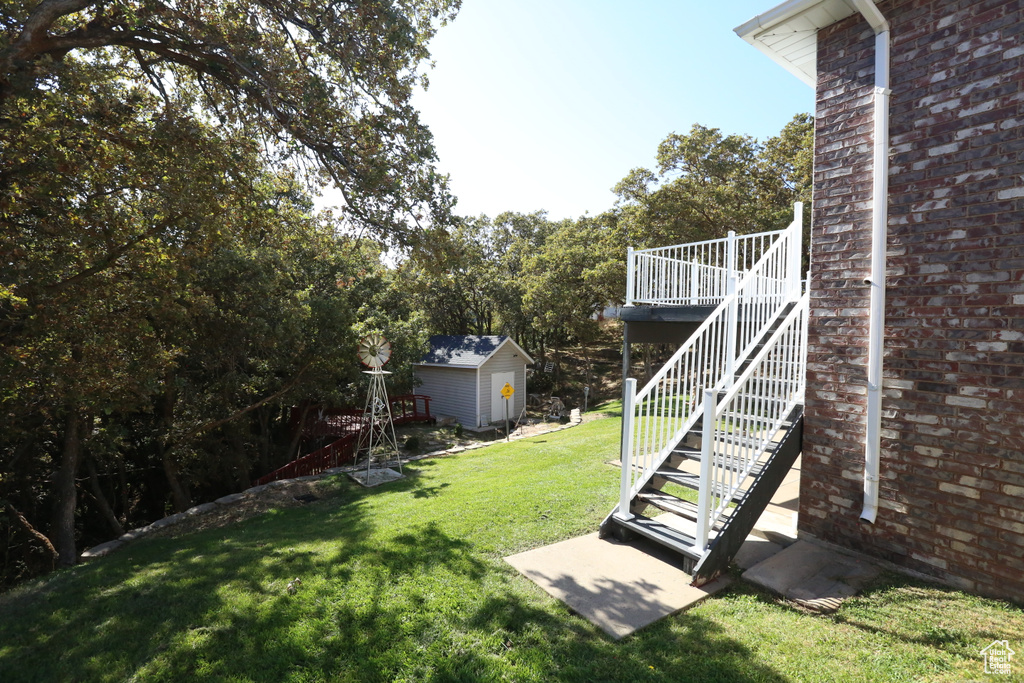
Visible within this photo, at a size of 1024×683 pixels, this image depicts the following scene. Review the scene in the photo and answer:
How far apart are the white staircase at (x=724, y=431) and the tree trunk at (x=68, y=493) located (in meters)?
8.45

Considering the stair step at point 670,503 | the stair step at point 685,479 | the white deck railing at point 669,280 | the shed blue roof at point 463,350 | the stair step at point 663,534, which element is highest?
the white deck railing at point 669,280

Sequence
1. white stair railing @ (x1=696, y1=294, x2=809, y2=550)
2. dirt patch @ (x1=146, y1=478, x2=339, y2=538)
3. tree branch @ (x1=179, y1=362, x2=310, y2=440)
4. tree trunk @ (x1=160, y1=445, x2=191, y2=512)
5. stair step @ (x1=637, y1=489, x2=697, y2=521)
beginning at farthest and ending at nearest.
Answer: tree trunk @ (x1=160, y1=445, x2=191, y2=512) → tree branch @ (x1=179, y1=362, x2=310, y2=440) → dirt patch @ (x1=146, y1=478, x2=339, y2=538) → stair step @ (x1=637, y1=489, x2=697, y2=521) → white stair railing @ (x1=696, y1=294, x2=809, y2=550)

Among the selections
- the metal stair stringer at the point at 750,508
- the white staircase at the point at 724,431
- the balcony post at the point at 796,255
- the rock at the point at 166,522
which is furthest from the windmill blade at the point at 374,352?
the metal stair stringer at the point at 750,508

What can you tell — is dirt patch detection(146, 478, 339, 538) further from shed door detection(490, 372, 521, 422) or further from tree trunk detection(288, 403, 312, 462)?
shed door detection(490, 372, 521, 422)

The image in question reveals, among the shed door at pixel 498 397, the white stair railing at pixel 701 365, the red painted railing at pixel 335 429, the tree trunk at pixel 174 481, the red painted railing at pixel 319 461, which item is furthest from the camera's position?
the shed door at pixel 498 397

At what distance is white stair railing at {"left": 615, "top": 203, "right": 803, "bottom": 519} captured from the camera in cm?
436

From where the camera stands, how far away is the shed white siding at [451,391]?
698 inches

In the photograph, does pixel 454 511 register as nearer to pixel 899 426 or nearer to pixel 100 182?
pixel 899 426

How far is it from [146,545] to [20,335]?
9.99ft

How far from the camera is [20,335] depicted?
5.66 m

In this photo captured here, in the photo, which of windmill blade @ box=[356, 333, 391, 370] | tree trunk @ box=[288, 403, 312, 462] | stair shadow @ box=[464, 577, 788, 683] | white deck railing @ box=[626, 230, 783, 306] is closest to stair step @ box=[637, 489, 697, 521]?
stair shadow @ box=[464, 577, 788, 683]

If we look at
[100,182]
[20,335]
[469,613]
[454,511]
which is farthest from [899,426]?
[20,335]

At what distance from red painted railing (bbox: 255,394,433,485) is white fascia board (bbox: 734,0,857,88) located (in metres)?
11.1

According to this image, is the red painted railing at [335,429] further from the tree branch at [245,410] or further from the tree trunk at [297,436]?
the tree branch at [245,410]
